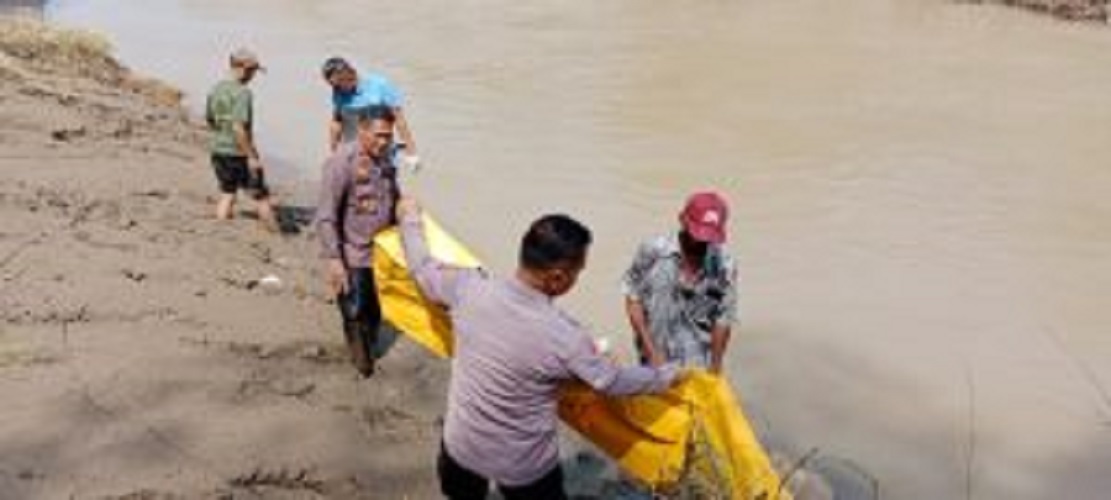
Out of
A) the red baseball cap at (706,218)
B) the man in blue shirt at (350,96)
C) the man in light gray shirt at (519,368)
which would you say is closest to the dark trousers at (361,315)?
the man in blue shirt at (350,96)

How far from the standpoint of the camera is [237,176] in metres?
9.76

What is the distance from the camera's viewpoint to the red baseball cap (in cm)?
506

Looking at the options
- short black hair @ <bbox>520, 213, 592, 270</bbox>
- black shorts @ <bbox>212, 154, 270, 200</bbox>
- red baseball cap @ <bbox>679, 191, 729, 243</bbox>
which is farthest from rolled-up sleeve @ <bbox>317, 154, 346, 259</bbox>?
black shorts @ <bbox>212, 154, 270, 200</bbox>

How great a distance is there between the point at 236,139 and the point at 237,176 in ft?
1.73

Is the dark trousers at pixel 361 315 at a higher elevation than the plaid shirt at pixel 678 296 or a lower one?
lower

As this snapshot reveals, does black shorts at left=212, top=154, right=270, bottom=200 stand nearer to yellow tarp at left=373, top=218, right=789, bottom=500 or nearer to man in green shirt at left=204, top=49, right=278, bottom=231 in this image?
man in green shirt at left=204, top=49, right=278, bottom=231

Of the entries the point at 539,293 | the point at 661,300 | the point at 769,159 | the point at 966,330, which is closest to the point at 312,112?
the point at 769,159

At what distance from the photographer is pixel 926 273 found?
1091 cm

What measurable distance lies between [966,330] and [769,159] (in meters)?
5.13

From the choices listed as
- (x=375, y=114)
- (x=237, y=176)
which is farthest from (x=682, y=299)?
(x=237, y=176)

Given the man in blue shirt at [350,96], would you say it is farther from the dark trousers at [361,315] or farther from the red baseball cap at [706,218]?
the red baseball cap at [706,218]

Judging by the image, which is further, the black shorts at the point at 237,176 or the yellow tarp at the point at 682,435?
the black shorts at the point at 237,176

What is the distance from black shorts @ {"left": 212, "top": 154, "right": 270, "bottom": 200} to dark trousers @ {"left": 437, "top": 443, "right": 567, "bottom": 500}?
5.34 m

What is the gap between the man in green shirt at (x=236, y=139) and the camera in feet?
29.4
